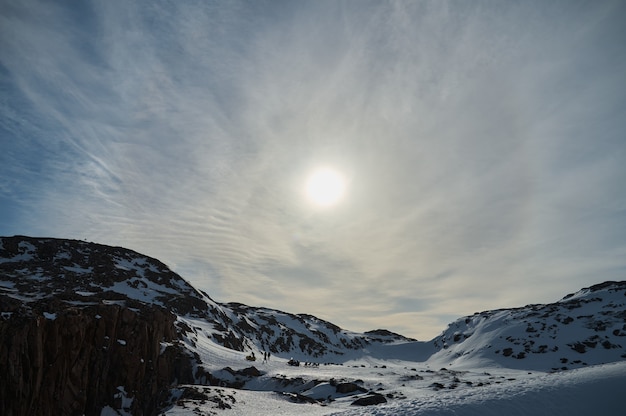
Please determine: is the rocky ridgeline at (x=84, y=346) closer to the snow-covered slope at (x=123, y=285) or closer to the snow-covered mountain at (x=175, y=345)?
the snow-covered mountain at (x=175, y=345)

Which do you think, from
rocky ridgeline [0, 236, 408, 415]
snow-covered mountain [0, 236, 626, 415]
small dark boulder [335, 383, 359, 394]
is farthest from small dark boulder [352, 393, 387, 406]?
rocky ridgeline [0, 236, 408, 415]

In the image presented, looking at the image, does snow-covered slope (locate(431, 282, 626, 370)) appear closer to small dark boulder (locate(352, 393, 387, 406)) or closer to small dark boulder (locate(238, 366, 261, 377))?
small dark boulder (locate(352, 393, 387, 406))

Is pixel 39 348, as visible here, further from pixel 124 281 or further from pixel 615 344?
pixel 615 344

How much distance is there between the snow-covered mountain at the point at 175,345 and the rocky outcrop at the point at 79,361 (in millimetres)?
78

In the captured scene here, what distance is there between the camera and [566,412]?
46.6 feet

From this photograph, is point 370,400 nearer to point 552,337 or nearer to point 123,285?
point 123,285

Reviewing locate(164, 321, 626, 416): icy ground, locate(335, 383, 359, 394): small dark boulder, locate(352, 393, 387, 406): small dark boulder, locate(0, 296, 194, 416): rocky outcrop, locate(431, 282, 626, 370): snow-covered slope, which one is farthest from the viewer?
locate(431, 282, 626, 370): snow-covered slope

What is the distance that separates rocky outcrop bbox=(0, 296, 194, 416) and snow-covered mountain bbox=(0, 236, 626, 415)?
0.08 metres

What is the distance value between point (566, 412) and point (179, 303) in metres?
65.9

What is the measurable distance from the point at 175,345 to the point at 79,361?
1314 cm

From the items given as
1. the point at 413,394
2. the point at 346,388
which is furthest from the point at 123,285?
the point at 413,394

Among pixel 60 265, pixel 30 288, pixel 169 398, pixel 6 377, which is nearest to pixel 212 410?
pixel 169 398

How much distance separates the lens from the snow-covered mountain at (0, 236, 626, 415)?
2519cm

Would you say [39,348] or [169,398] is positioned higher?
[39,348]
